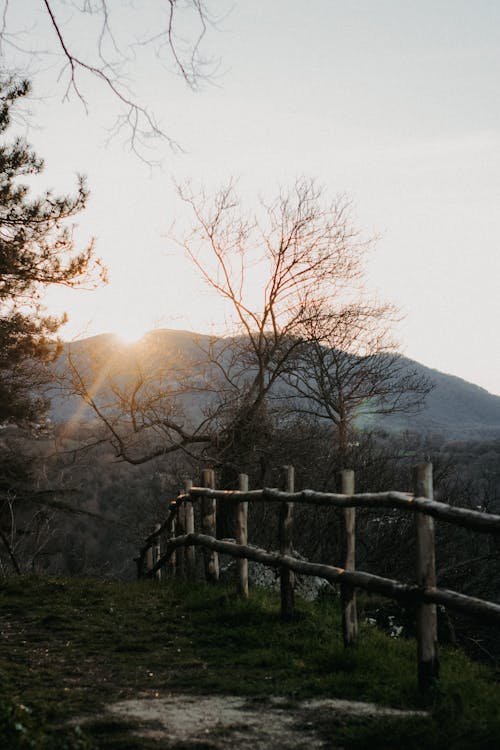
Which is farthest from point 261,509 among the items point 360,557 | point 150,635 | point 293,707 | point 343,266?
point 293,707

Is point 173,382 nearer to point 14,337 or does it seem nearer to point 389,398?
point 14,337

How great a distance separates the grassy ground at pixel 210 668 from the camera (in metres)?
4.43

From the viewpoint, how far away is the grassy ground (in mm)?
4434

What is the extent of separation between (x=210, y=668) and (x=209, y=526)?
4850 mm

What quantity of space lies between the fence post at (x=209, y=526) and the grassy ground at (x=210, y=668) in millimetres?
717

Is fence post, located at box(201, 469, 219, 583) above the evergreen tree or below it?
below

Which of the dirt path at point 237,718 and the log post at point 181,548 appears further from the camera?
the log post at point 181,548

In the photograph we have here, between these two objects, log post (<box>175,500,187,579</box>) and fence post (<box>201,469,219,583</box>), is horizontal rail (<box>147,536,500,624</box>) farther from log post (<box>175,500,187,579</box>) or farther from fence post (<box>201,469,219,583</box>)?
log post (<box>175,500,187,579</box>)

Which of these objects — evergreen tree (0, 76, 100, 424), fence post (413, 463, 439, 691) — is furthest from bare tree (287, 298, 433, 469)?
fence post (413, 463, 439, 691)

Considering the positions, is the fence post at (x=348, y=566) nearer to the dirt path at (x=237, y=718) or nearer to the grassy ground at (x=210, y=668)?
the grassy ground at (x=210, y=668)

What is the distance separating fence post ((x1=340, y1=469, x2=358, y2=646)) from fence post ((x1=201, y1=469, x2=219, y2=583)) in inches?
152

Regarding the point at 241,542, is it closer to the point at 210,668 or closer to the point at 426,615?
the point at 210,668

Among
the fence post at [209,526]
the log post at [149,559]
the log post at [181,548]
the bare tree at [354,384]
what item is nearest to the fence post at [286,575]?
the fence post at [209,526]

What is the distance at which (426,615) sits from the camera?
5.50m
